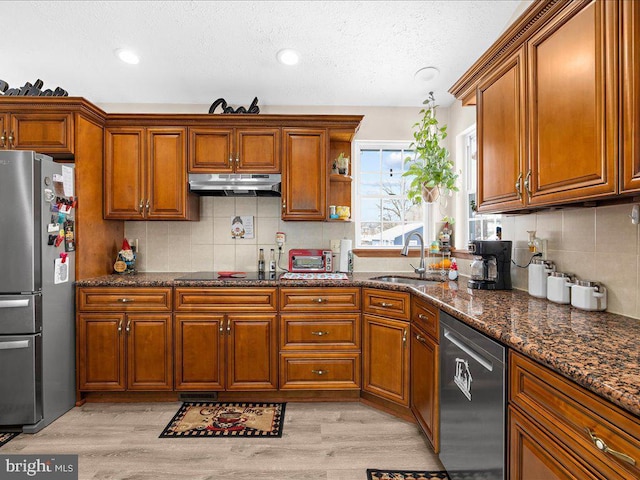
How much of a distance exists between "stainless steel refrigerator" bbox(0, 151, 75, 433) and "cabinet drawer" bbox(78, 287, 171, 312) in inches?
11.1

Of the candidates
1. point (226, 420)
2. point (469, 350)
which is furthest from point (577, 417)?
point (226, 420)

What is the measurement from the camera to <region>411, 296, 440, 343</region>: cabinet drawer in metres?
2.07

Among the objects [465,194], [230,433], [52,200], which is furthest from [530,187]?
[52,200]

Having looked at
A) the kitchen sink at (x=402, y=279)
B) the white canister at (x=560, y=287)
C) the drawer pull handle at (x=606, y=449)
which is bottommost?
the drawer pull handle at (x=606, y=449)

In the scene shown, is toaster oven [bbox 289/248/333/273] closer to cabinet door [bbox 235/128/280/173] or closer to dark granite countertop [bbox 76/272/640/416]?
cabinet door [bbox 235/128/280/173]

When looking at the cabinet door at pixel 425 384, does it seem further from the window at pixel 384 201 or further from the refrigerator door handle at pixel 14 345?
the refrigerator door handle at pixel 14 345

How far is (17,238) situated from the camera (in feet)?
7.88

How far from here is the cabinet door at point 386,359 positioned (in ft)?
8.39

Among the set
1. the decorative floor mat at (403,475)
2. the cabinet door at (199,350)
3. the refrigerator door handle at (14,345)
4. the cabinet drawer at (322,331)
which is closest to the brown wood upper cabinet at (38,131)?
the refrigerator door handle at (14,345)

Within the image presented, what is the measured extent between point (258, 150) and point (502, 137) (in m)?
1.96

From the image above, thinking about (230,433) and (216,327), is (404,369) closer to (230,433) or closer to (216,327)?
(230,433)

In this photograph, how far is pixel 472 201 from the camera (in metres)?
3.28

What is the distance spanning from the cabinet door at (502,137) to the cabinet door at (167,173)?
7.74 ft

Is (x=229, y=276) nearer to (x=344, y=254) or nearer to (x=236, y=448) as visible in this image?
(x=344, y=254)
